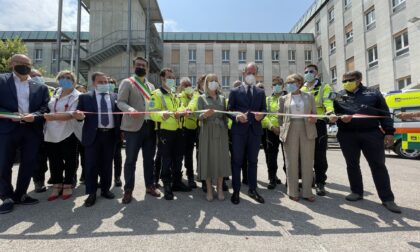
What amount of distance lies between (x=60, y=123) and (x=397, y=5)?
23775 mm

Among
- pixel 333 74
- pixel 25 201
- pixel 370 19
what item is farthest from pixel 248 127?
pixel 333 74

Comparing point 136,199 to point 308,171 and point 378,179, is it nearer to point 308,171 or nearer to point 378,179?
point 308,171

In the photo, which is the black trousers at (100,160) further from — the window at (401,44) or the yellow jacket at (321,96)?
the window at (401,44)

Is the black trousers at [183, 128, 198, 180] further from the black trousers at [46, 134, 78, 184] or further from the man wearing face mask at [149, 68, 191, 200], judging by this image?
the black trousers at [46, 134, 78, 184]

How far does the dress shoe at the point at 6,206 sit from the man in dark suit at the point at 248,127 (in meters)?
3.34

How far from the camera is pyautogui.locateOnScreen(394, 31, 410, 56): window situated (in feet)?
62.2

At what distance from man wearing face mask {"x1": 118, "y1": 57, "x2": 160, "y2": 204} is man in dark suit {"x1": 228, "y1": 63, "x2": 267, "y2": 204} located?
56.7 inches

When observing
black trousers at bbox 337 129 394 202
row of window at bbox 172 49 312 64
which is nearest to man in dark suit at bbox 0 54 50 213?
black trousers at bbox 337 129 394 202

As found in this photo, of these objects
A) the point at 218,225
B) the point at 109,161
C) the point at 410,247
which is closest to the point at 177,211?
the point at 218,225

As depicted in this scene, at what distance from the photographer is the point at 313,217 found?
365 centimetres

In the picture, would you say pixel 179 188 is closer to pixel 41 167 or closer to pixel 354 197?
pixel 41 167

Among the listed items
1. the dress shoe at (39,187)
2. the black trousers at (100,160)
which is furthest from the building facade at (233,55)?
the black trousers at (100,160)

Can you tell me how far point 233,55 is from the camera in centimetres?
3416

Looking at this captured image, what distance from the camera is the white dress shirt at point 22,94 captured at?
425 cm
